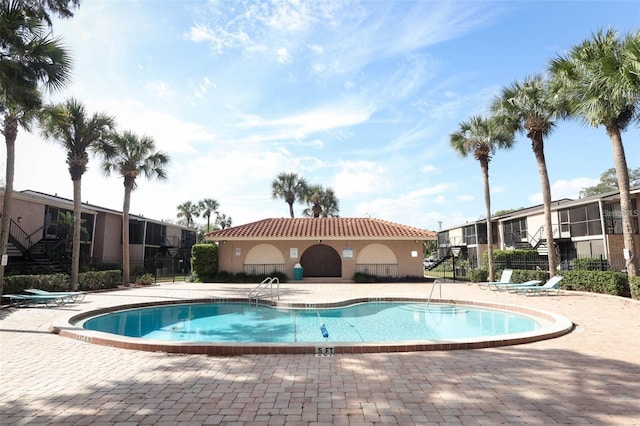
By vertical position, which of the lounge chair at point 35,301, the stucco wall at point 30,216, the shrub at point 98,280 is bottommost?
the lounge chair at point 35,301

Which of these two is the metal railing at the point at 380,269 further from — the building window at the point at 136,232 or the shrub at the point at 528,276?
the building window at the point at 136,232

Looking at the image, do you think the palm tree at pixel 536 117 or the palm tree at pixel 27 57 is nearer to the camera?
the palm tree at pixel 27 57

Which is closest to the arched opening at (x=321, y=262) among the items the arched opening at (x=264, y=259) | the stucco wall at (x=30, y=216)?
the arched opening at (x=264, y=259)

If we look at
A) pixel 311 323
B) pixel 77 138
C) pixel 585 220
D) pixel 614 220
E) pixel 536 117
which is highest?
pixel 536 117

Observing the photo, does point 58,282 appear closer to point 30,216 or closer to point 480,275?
point 30,216

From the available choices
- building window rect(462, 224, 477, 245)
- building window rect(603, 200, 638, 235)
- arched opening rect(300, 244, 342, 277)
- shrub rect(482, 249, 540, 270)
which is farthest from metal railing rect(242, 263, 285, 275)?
building window rect(462, 224, 477, 245)

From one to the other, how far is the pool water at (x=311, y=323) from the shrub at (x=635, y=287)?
17.5 ft

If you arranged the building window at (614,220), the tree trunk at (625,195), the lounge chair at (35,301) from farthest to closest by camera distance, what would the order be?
1. the building window at (614,220)
2. the tree trunk at (625,195)
3. the lounge chair at (35,301)

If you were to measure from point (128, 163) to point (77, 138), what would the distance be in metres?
3.57

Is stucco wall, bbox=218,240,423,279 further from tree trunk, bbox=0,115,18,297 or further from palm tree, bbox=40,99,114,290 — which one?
tree trunk, bbox=0,115,18,297

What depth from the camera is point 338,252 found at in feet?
76.9

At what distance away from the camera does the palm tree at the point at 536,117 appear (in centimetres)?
1670

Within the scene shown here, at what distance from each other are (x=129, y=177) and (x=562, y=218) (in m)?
32.3

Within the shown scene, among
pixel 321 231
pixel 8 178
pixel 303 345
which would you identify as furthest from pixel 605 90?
pixel 8 178
